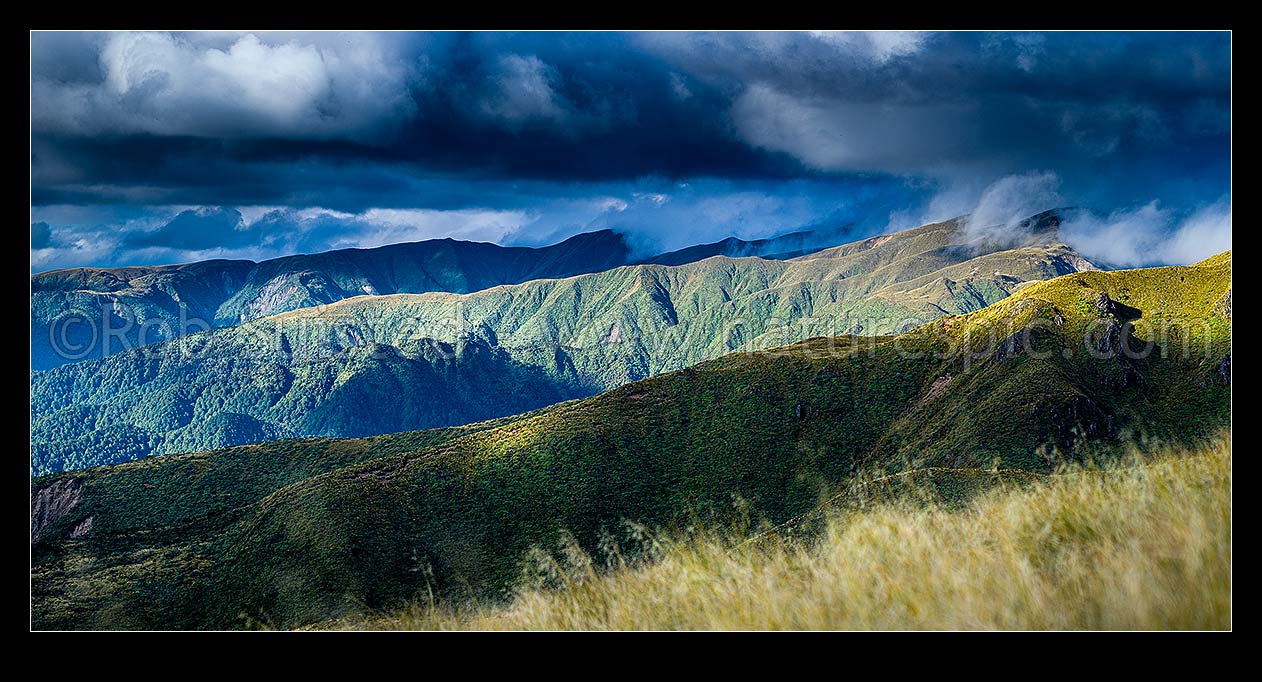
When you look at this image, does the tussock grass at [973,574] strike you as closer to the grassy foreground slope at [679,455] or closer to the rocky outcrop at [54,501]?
the grassy foreground slope at [679,455]

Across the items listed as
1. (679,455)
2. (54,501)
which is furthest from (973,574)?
(54,501)

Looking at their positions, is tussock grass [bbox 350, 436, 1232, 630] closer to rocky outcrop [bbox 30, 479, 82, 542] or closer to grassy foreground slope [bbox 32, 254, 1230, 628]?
grassy foreground slope [bbox 32, 254, 1230, 628]

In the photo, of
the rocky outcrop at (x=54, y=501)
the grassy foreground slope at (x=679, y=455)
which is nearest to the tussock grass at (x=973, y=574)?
the grassy foreground slope at (x=679, y=455)

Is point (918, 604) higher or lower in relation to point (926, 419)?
higher

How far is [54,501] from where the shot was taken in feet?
415

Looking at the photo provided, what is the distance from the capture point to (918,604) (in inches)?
245

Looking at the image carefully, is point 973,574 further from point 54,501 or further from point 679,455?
point 54,501

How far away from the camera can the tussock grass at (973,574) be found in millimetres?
5996

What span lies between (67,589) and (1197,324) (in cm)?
9965

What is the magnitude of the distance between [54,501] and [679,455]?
101m

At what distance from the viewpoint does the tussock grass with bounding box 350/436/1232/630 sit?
19.7 feet

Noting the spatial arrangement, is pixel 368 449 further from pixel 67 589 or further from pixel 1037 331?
pixel 1037 331

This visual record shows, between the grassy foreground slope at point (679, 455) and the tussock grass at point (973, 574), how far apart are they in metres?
40.1
